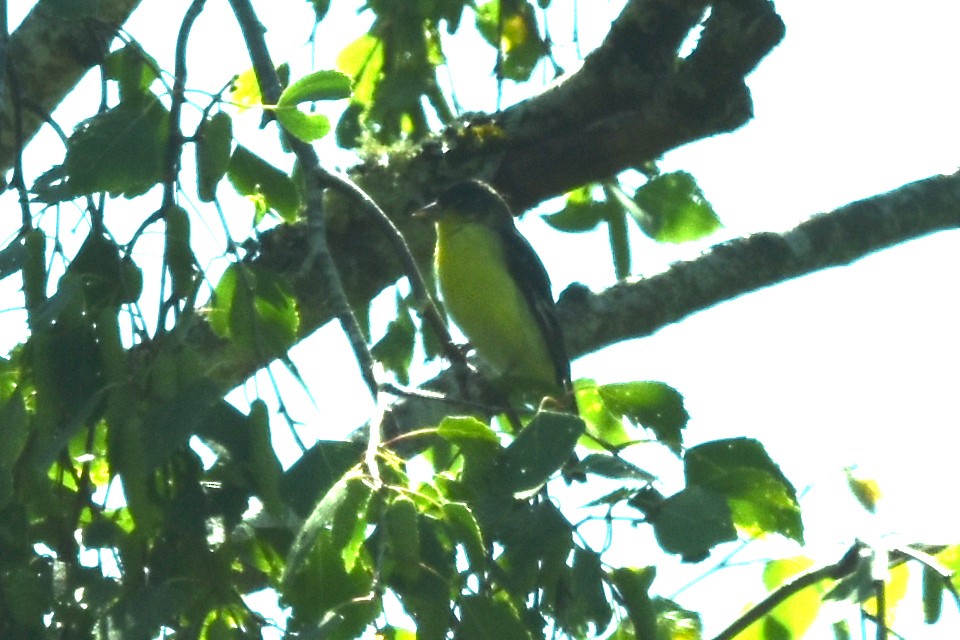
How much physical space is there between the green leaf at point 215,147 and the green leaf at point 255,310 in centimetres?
16

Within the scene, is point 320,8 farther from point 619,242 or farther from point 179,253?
point 179,253

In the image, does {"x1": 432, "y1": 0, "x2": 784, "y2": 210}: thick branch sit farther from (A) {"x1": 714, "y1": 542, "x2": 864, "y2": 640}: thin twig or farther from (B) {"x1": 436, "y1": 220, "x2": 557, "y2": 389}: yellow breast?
(A) {"x1": 714, "y1": 542, "x2": 864, "y2": 640}: thin twig

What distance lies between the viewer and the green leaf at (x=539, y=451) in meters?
2.08

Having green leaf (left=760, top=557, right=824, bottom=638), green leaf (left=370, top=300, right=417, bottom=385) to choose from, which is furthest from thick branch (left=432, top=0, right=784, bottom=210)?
green leaf (left=760, top=557, right=824, bottom=638)

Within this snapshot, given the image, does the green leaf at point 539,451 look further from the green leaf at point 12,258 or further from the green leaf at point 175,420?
the green leaf at point 12,258

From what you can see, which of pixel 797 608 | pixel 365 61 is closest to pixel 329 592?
pixel 797 608

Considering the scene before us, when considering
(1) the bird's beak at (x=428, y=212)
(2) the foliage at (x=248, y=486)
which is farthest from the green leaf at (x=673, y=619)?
(1) the bird's beak at (x=428, y=212)

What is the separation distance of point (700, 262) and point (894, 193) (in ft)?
2.42

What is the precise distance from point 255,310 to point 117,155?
355mm

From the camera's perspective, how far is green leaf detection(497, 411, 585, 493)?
81.7 inches

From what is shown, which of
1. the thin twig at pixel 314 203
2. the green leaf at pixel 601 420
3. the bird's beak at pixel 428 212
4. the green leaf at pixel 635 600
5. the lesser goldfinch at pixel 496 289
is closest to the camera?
the green leaf at pixel 635 600

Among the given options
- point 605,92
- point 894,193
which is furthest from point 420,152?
point 894,193

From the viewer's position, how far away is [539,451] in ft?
6.93

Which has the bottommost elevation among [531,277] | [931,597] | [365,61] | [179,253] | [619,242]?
[931,597]
